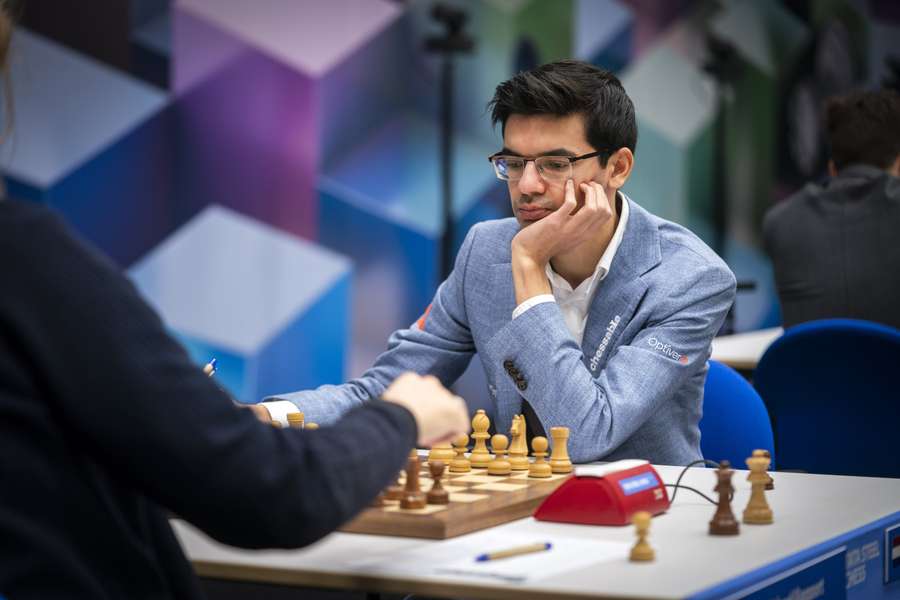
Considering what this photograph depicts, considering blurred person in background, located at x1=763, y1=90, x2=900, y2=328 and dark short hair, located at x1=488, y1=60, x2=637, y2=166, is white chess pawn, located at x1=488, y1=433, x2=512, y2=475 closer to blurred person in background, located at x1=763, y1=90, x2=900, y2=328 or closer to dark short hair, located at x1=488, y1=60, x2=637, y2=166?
dark short hair, located at x1=488, y1=60, x2=637, y2=166

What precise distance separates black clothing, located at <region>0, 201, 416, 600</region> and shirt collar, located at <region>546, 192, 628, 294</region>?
127 cm

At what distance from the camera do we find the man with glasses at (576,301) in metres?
2.14

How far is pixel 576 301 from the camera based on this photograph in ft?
7.91

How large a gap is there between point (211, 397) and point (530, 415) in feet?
4.14

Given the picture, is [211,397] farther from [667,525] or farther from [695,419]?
[695,419]

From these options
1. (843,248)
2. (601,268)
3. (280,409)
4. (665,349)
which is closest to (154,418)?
(280,409)

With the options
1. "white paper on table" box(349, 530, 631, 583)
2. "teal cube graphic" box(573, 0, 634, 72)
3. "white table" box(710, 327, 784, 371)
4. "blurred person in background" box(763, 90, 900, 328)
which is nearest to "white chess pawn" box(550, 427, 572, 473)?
"white paper on table" box(349, 530, 631, 583)

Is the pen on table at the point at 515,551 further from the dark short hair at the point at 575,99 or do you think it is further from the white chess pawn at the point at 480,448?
the dark short hair at the point at 575,99

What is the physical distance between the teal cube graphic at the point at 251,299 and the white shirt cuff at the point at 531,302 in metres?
2.43

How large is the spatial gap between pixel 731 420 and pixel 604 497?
865mm

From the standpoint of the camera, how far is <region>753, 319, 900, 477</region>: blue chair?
9.38ft

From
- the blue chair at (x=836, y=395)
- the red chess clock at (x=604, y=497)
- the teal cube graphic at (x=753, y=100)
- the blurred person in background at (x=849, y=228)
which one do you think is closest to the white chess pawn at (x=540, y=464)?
the red chess clock at (x=604, y=497)

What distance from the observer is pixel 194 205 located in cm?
462

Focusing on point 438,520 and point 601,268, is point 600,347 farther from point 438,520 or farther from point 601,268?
point 438,520
